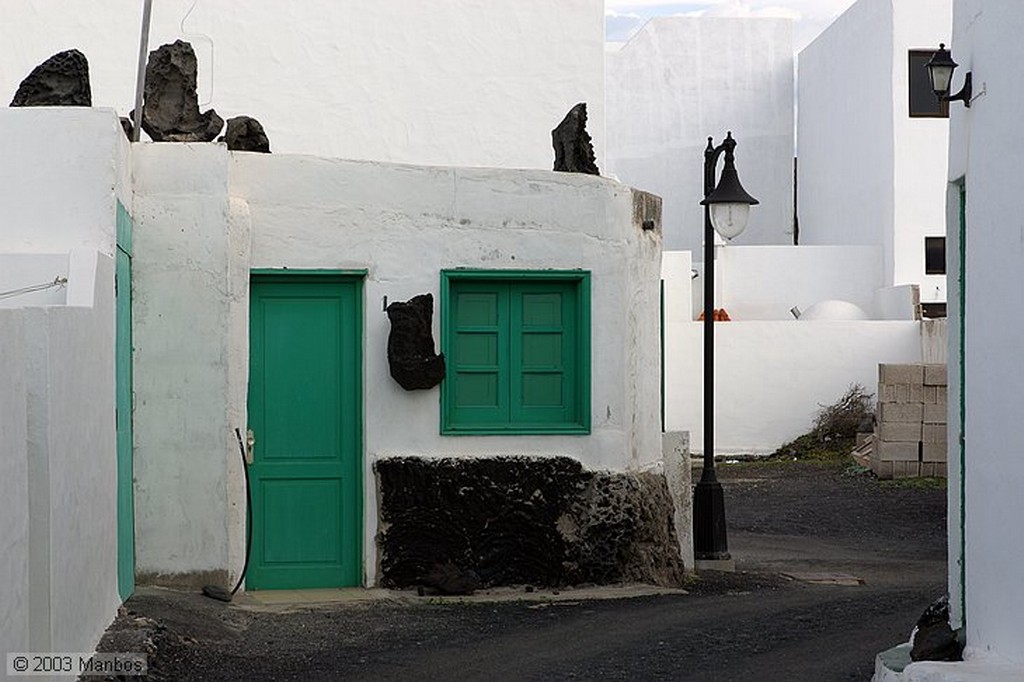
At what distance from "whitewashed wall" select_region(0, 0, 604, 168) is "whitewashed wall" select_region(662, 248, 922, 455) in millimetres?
10201

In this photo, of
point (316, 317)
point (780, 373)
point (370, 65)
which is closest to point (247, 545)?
point (316, 317)

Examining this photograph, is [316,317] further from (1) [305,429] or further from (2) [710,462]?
(2) [710,462]

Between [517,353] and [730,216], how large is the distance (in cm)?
260

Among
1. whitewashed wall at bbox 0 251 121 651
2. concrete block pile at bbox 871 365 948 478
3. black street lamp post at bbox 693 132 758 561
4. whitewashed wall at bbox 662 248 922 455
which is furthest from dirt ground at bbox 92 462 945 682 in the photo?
whitewashed wall at bbox 662 248 922 455

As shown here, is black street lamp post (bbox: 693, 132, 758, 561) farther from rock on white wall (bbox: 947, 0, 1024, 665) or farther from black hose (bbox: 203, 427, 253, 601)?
rock on white wall (bbox: 947, 0, 1024, 665)

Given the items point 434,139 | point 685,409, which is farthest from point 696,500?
point 685,409

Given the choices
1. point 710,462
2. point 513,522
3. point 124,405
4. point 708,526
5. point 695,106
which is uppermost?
point 695,106

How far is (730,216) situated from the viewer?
13359 millimetres

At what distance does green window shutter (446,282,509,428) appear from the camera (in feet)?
38.5

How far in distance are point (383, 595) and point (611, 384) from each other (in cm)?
231

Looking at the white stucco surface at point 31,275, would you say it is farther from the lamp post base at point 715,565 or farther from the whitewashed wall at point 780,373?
the whitewashed wall at point 780,373

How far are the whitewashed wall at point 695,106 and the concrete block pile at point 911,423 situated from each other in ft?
41.1

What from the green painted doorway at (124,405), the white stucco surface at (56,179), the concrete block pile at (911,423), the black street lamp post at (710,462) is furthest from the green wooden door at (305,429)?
the concrete block pile at (911,423)

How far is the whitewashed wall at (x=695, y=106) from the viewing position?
112 feet
